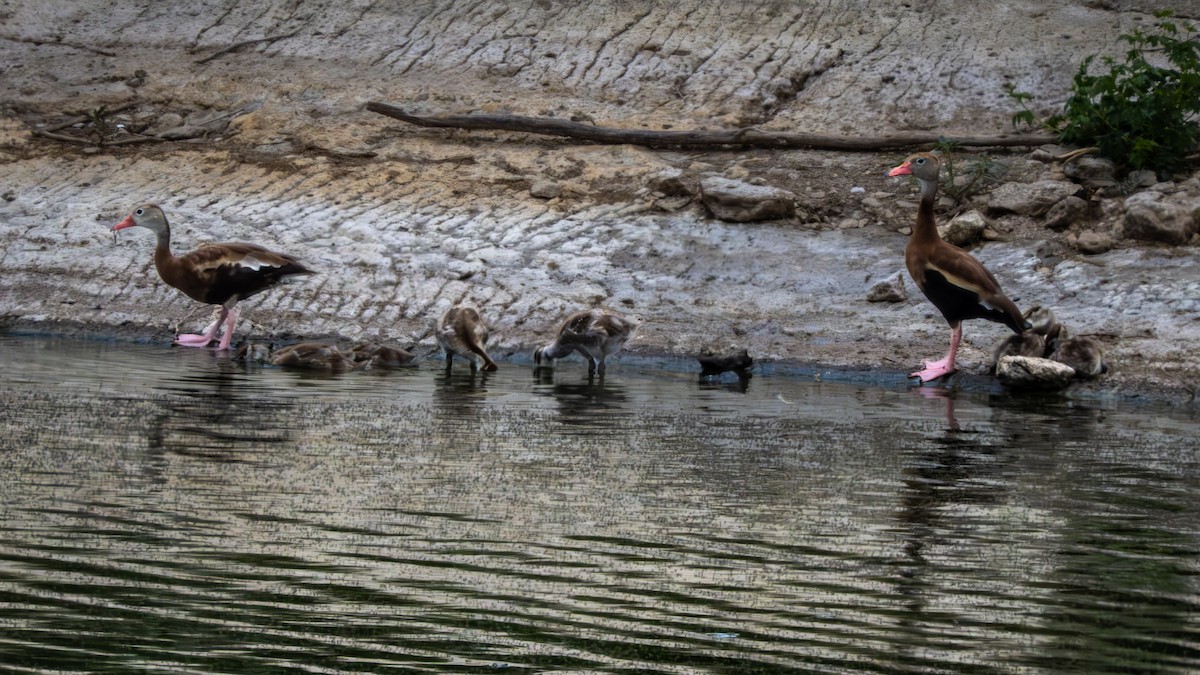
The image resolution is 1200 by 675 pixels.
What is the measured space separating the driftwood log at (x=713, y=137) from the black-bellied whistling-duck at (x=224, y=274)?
3574mm

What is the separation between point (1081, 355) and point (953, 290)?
988 mm

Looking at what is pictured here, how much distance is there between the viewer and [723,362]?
39.5 feet

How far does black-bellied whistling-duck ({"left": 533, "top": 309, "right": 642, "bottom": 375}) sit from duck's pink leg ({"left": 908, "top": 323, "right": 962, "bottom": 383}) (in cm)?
210

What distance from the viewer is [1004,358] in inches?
472

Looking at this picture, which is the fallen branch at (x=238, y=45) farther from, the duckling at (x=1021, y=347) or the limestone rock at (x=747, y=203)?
the duckling at (x=1021, y=347)

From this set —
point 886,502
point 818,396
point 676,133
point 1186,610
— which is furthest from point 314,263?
point 1186,610

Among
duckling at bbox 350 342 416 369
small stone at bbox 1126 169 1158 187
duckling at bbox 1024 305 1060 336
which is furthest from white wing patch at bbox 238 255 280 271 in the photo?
small stone at bbox 1126 169 1158 187

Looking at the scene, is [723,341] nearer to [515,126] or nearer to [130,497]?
[515,126]

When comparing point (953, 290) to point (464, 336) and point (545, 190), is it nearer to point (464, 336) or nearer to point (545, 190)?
point (464, 336)

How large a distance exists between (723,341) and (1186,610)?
7.41m

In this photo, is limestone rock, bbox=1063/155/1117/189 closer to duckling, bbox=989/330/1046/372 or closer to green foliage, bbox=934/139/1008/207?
green foliage, bbox=934/139/1008/207

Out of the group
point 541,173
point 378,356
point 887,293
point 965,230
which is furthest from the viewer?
point 541,173

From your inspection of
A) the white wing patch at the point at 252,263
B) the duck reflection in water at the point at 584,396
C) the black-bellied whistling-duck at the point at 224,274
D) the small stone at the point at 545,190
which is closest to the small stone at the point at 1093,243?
the duck reflection in water at the point at 584,396

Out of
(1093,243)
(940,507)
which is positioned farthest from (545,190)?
(940,507)
